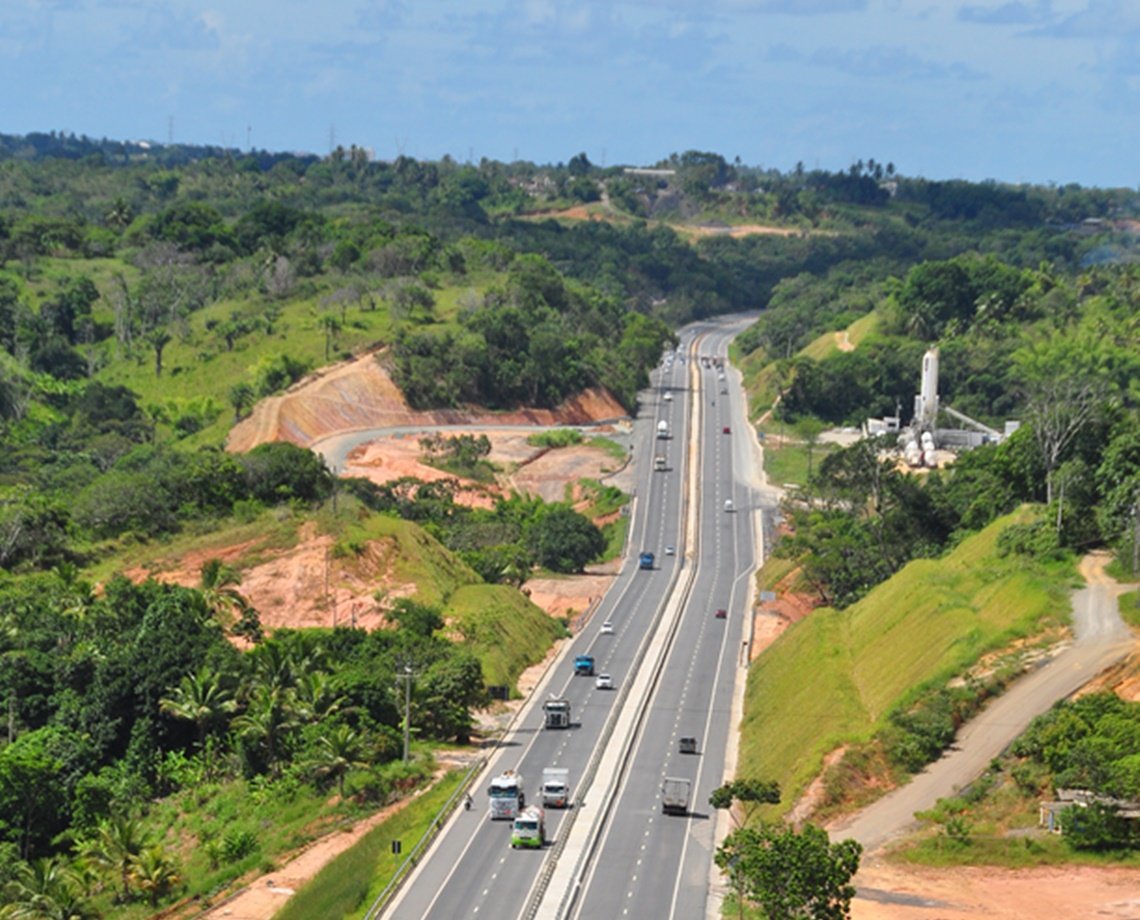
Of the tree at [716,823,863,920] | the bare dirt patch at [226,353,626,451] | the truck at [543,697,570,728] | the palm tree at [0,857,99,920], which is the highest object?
the bare dirt patch at [226,353,626,451]

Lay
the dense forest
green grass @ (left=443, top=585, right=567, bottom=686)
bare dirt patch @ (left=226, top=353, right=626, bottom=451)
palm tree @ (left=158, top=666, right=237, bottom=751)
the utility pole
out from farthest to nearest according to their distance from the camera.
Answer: bare dirt patch @ (left=226, top=353, right=626, bottom=451) < green grass @ (left=443, top=585, right=567, bottom=686) < palm tree @ (left=158, top=666, right=237, bottom=751) < the utility pole < the dense forest

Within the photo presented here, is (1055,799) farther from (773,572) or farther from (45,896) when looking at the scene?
(773,572)

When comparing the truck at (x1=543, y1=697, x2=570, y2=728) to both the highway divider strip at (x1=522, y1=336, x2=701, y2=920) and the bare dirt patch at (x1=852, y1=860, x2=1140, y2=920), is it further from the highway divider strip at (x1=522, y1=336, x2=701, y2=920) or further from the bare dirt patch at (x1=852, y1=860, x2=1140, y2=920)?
the bare dirt patch at (x1=852, y1=860, x2=1140, y2=920)

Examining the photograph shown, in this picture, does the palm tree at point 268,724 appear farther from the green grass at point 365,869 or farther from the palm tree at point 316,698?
the green grass at point 365,869

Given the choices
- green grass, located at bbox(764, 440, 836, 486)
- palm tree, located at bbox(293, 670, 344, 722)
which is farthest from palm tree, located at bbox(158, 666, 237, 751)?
green grass, located at bbox(764, 440, 836, 486)

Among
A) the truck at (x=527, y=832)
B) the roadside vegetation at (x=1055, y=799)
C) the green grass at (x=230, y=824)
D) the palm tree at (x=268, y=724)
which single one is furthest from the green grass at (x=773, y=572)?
the truck at (x=527, y=832)

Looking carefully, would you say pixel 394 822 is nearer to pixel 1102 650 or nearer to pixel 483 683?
pixel 483 683

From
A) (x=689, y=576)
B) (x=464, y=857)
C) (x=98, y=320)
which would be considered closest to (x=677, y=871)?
(x=464, y=857)
